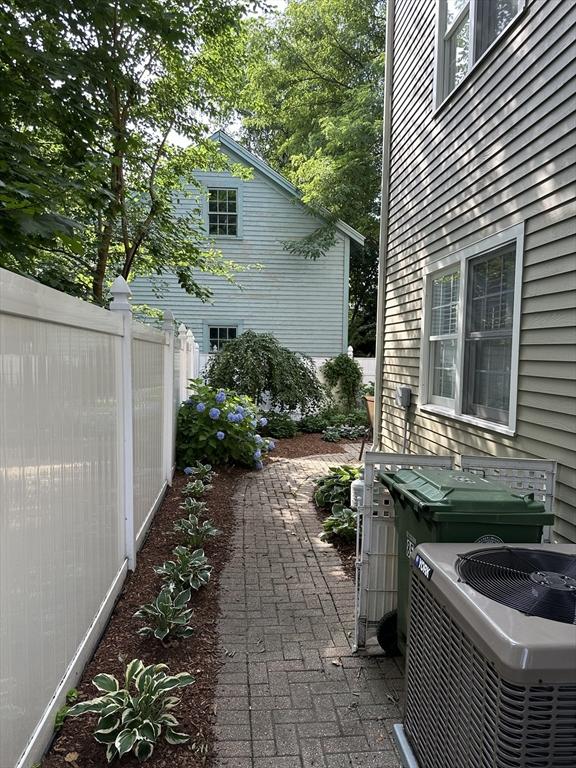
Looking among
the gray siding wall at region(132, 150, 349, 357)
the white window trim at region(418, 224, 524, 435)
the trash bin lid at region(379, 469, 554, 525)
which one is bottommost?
the trash bin lid at region(379, 469, 554, 525)

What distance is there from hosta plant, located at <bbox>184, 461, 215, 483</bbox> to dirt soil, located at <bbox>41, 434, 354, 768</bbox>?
1418 mm

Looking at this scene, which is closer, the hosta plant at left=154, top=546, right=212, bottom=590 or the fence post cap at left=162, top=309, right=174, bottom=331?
the hosta plant at left=154, top=546, right=212, bottom=590

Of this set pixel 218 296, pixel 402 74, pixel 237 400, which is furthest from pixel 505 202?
pixel 218 296

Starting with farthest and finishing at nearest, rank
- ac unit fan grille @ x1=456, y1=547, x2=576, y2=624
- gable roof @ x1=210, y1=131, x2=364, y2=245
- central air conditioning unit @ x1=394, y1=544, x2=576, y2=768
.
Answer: gable roof @ x1=210, y1=131, x2=364, y2=245
ac unit fan grille @ x1=456, y1=547, x2=576, y2=624
central air conditioning unit @ x1=394, y1=544, x2=576, y2=768

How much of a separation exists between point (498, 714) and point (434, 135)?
5.72 meters

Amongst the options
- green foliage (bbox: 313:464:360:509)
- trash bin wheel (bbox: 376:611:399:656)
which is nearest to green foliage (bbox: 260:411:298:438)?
green foliage (bbox: 313:464:360:509)

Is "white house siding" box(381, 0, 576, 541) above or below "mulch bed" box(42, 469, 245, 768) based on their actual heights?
above

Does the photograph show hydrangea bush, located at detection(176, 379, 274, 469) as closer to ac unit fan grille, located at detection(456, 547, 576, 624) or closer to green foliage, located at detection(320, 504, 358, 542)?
green foliage, located at detection(320, 504, 358, 542)

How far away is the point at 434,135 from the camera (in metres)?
5.66

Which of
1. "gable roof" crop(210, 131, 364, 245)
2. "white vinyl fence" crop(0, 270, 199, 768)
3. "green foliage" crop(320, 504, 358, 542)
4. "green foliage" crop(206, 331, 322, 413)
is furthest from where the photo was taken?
"gable roof" crop(210, 131, 364, 245)

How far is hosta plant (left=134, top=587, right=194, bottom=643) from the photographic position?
115 inches

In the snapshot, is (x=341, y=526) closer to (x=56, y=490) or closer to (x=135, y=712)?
(x=135, y=712)

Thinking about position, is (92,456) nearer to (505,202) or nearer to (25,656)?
(25,656)

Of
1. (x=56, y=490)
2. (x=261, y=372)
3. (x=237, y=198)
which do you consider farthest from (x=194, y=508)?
(x=237, y=198)
